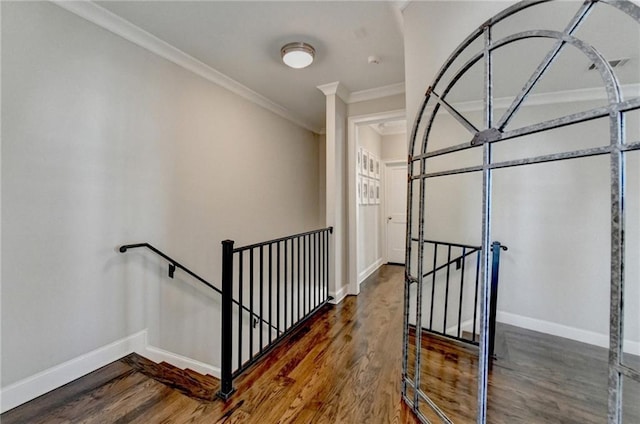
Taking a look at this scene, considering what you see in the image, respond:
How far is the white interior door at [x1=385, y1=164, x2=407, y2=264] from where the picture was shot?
17.5 feet

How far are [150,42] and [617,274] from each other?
10.6 ft

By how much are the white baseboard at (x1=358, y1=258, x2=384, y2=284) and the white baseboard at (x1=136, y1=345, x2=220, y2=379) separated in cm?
223

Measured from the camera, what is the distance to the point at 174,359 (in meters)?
2.46

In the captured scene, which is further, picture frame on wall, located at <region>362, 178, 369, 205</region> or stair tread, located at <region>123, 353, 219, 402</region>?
picture frame on wall, located at <region>362, 178, 369, 205</region>

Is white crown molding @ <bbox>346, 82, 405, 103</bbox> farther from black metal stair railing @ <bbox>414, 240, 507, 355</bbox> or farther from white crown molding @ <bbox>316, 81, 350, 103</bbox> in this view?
black metal stair railing @ <bbox>414, 240, 507, 355</bbox>

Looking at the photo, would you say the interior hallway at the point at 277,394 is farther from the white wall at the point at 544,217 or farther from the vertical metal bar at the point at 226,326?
the white wall at the point at 544,217

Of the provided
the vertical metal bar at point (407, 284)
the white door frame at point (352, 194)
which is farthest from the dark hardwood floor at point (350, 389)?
the white door frame at point (352, 194)

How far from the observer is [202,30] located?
2.22 m

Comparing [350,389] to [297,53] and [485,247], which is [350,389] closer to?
[485,247]

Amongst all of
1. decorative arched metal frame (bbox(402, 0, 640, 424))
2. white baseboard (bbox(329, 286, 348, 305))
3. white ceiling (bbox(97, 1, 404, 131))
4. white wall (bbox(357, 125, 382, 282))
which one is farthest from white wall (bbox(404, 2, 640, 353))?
white wall (bbox(357, 125, 382, 282))

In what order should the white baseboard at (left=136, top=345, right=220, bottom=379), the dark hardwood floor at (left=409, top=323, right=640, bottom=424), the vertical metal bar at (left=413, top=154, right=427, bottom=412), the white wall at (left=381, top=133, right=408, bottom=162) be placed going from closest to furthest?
the dark hardwood floor at (left=409, top=323, right=640, bottom=424) < the vertical metal bar at (left=413, top=154, right=427, bottom=412) < the white baseboard at (left=136, top=345, right=220, bottom=379) < the white wall at (left=381, top=133, right=408, bottom=162)

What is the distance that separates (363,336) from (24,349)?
2.40 m

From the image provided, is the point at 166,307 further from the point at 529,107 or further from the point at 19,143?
the point at 529,107

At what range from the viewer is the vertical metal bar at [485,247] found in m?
1.10
